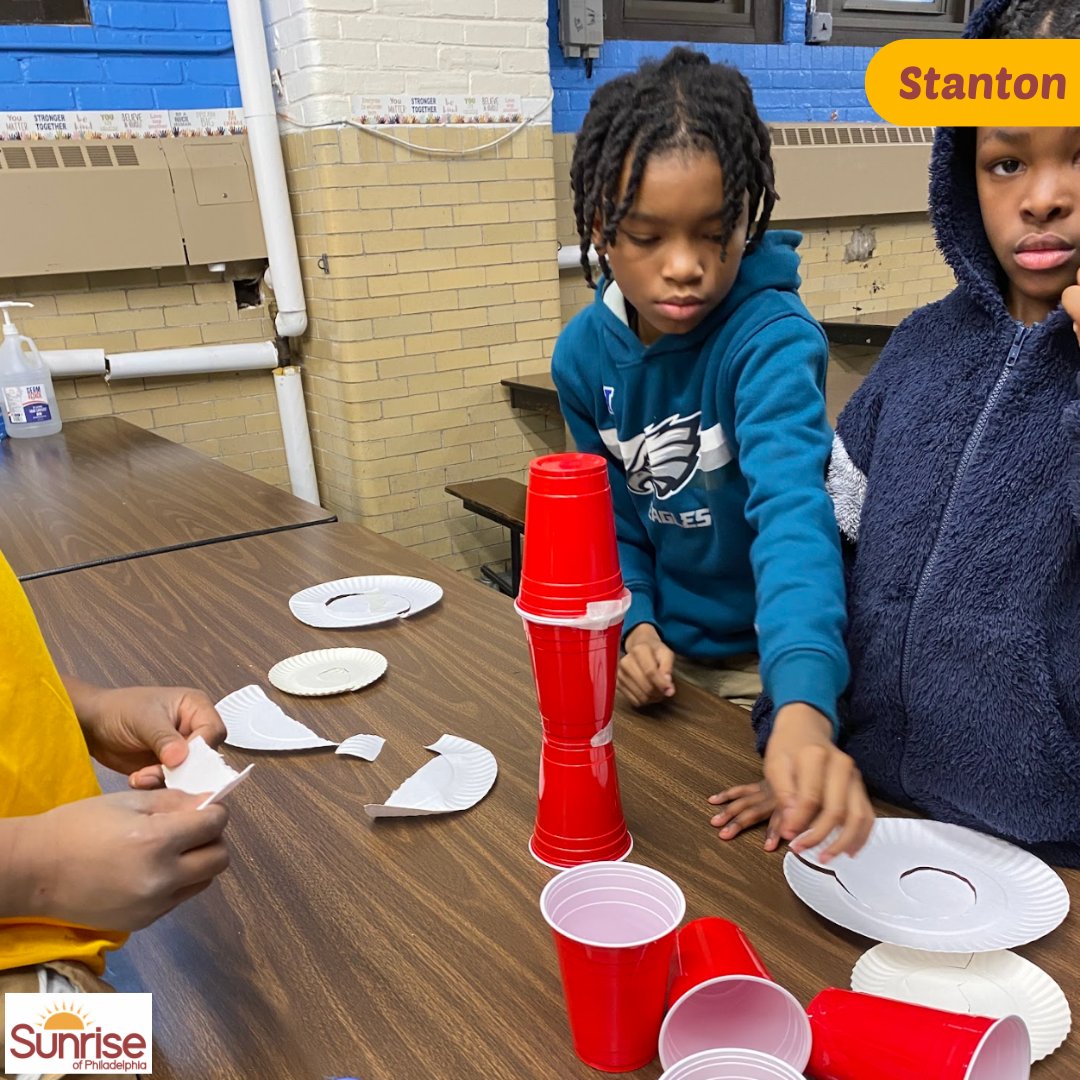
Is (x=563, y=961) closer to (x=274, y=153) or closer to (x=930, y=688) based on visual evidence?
(x=930, y=688)

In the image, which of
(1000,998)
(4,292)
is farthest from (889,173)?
(1000,998)

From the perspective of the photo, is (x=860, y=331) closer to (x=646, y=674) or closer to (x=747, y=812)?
(x=646, y=674)

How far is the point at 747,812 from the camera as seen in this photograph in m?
Answer: 0.80

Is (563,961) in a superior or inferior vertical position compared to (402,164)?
inferior

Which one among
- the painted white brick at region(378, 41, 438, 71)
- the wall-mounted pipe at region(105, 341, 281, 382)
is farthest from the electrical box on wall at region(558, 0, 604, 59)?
the wall-mounted pipe at region(105, 341, 281, 382)

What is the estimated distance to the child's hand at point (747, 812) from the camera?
2.58 feet

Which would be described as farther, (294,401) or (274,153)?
(294,401)

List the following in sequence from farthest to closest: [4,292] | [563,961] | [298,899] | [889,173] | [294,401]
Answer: [889,173], [294,401], [4,292], [298,899], [563,961]

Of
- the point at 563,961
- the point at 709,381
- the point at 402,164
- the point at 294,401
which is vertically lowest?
the point at 294,401

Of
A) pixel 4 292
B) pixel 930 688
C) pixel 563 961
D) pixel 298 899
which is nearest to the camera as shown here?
pixel 563 961

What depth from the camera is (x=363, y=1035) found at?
0.61 metres

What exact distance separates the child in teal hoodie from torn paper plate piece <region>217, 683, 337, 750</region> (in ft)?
1.14

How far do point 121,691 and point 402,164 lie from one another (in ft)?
8.23

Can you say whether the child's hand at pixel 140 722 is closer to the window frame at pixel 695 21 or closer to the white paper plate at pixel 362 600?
the white paper plate at pixel 362 600
